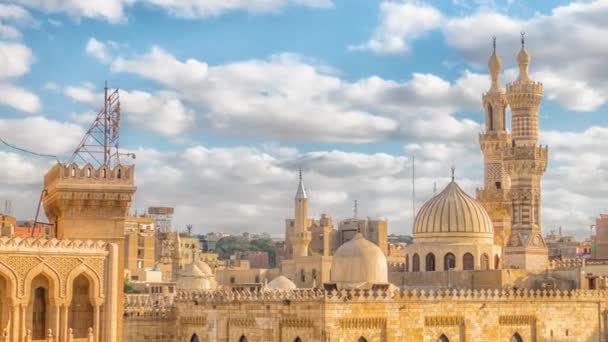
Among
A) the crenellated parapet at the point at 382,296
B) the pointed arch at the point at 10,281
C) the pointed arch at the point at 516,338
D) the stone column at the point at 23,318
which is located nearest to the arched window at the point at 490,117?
the crenellated parapet at the point at 382,296

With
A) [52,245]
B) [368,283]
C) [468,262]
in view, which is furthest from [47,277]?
Answer: [468,262]

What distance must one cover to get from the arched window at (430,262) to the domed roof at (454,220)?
0.64 meters

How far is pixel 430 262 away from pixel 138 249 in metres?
42.3

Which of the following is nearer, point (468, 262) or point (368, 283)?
point (368, 283)

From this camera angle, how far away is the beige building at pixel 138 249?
69562 millimetres

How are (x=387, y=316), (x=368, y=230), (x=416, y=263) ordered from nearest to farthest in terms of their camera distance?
(x=387, y=316) < (x=416, y=263) < (x=368, y=230)

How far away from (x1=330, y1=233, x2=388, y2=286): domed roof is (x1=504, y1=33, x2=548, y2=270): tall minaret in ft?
29.4

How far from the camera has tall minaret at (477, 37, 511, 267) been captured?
1829 inches

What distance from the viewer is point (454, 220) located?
3956cm

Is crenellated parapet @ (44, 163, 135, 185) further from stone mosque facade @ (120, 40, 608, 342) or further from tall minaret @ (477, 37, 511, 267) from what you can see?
tall minaret @ (477, 37, 511, 267)

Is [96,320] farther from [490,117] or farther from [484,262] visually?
[490,117]

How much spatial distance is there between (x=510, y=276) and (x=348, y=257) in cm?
738

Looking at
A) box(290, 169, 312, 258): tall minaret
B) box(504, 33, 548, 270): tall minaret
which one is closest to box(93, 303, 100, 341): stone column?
box(504, 33, 548, 270): tall minaret

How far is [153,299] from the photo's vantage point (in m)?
42.4
